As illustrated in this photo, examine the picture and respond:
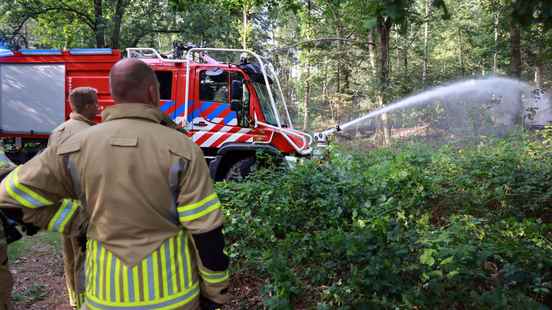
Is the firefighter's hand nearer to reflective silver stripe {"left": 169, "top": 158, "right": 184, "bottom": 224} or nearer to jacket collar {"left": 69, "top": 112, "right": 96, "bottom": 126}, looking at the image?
reflective silver stripe {"left": 169, "top": 158, "right": 184, "bottom": 224}

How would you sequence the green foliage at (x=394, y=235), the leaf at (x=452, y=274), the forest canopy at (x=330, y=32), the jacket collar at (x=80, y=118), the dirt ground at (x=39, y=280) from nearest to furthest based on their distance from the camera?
1. the leaf at (x=452, y=274)
2. the green foliage at (x=394, y=235)
3. the jacket collar at (x=80, y=118)
4. the forest canopy at (x=330, y=32)
5. the dirt ground at (x=39, y=280)

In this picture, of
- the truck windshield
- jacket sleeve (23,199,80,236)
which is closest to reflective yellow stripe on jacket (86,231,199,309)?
jacket sleeve (23,199,80,236)

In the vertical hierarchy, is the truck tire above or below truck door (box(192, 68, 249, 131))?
below

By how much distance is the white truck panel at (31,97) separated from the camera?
918 centimetres

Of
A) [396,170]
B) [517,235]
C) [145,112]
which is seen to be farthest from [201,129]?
[145,112]

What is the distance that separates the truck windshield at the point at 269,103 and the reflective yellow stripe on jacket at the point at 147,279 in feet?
19.2

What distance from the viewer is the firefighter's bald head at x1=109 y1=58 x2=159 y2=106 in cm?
194

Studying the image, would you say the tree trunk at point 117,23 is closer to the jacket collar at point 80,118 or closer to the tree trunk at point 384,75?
the tree trunk at point 384,75

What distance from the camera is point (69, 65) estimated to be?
356 inches

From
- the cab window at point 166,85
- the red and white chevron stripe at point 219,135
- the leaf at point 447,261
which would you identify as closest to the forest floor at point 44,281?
the leaf at point 447,261

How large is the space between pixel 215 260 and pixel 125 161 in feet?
1.93

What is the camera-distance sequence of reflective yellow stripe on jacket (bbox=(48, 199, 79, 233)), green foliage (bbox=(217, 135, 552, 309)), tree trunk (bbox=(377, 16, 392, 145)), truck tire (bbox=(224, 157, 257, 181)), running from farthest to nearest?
tree trunk (bbox=(377, 16, 392, 145)) → truck tire (bbox=(224, 157, 257, 181)) → green foliage (bbox=(217, 135, 552, 309)) → reflective yellow stripe on jacket (bbox=(48, 199, 79, 233))

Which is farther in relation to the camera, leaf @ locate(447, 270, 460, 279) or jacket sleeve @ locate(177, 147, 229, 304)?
leaf @ locate(447, 270, 460, 279)

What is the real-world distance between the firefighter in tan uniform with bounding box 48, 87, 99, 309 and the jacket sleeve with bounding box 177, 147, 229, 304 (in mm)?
1804
